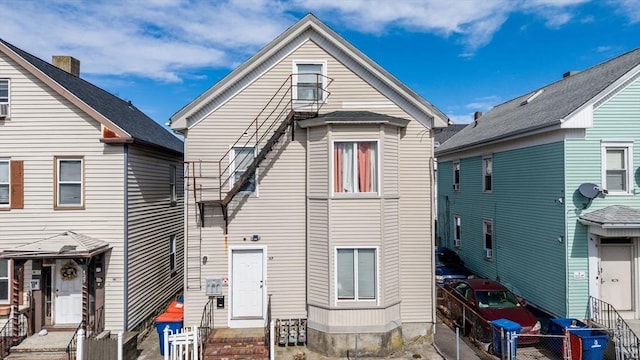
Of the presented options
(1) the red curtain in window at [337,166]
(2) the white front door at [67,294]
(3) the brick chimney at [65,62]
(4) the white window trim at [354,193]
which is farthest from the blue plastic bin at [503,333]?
(3) the brick chimney at [65,62]

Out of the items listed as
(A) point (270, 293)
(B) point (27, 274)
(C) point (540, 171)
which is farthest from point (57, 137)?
(C) point (540, 171)

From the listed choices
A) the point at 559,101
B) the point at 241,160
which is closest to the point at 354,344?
the point at 241,160

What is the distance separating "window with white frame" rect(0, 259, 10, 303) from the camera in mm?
11398

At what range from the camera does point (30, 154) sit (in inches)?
451

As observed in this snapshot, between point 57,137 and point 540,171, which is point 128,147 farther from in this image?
point 540,171

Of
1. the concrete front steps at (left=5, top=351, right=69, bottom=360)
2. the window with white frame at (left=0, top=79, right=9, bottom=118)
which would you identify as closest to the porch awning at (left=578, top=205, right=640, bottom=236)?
the concrete front steps at (left=5, top=351, right=69, bottom=360)

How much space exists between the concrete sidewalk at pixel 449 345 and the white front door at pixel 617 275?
4871 millimetres

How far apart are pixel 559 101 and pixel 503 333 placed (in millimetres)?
9204

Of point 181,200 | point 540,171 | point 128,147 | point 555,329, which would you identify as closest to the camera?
point 555,329

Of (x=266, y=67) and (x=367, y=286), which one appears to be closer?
(x=367, y=286)

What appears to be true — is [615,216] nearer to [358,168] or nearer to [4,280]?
[358,168]

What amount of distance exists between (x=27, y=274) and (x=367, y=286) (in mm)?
10382

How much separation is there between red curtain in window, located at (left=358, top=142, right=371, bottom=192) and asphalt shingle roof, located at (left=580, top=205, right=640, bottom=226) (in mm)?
6951

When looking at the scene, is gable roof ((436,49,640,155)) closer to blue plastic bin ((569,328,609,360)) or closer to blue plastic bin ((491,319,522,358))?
blue plastic bin ((569,328,609,360))
